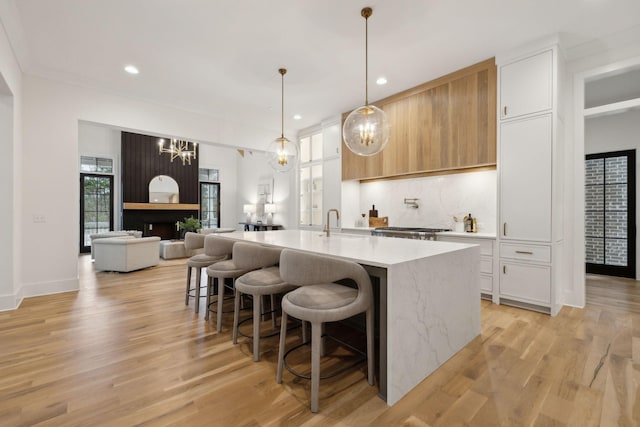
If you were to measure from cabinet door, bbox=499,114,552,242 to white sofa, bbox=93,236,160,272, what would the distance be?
5.80 meters

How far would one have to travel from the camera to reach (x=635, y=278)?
4.79 m

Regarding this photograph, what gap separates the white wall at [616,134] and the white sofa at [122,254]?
8.09 m

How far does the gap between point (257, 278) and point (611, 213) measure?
6006 mm

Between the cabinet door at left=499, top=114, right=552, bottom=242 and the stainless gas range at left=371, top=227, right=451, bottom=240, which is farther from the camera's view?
the stainless gas range at left=371, top=227, right=451, bottom=240

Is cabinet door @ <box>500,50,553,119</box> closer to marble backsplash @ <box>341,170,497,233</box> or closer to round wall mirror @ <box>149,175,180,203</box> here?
marble backsplash @ <box>341,170,497,233</box>

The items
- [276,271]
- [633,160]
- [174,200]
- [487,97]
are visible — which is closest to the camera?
[276,271]

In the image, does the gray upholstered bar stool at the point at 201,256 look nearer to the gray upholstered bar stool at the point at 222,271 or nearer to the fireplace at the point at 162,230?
the gray upholstered bar stool at the point at 222,271

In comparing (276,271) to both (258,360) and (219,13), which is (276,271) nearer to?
(258,360)

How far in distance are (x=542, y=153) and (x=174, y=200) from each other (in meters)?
9.33

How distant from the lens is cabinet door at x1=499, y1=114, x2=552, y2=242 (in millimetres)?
3246

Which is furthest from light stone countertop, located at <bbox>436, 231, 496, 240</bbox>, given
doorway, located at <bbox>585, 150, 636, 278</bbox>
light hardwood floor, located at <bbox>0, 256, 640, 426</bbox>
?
doorway, located at <bbox>585, 150, 636, 278</bbox>

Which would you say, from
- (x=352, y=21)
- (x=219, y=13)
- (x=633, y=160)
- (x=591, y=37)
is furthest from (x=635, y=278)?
(x=219, y=13)

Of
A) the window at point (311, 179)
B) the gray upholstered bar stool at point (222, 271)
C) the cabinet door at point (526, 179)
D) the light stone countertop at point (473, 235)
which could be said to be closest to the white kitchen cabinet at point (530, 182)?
the cabinet door at point (526, 179)

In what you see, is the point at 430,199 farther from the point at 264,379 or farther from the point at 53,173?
the point at 53,173
